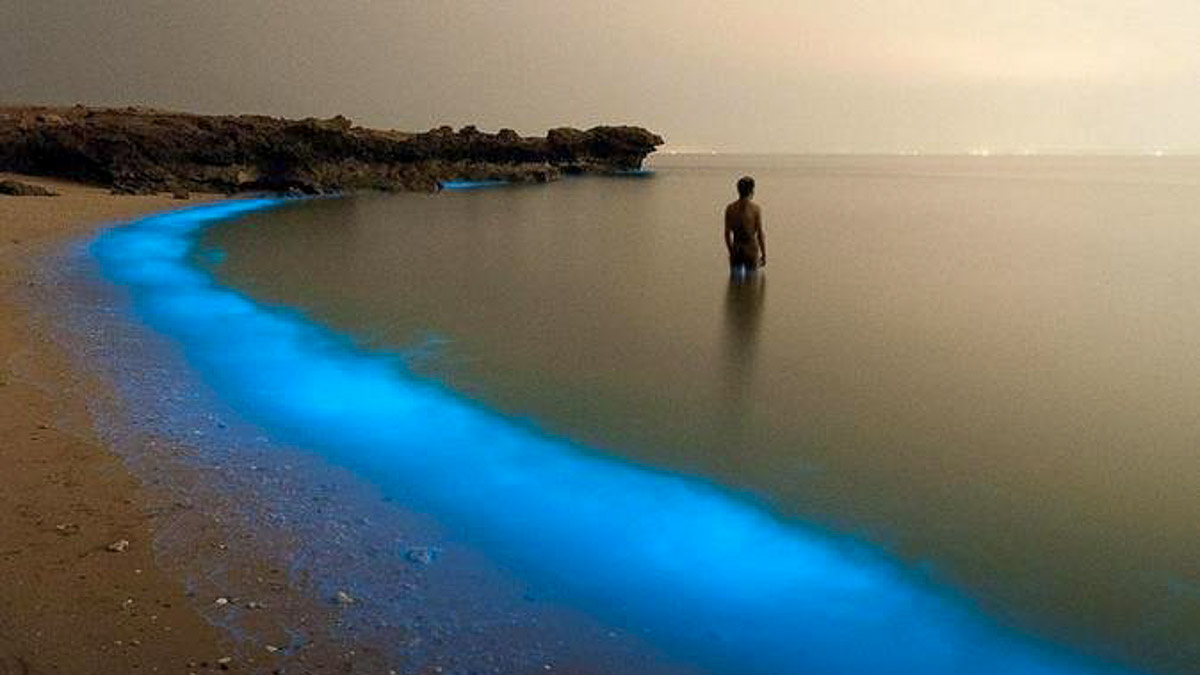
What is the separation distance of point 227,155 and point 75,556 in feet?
135

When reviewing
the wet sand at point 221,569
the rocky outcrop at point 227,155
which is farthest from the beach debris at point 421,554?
the rocky outcrop at point 227,155

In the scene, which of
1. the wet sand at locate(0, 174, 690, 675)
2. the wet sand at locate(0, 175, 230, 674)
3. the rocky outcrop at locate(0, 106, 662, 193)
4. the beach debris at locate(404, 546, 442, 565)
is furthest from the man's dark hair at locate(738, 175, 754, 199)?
the rocky outcrop at locate(0, 106, 662, 193)

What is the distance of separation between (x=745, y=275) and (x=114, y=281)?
10913mm

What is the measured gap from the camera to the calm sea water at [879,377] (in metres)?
5.44

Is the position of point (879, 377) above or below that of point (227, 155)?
below

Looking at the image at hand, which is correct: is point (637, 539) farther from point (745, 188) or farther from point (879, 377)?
point (745, 188)

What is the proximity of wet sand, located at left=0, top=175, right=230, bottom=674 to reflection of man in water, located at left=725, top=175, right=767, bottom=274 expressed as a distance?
9567mm

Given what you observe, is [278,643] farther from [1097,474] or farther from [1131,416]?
[1131,416]

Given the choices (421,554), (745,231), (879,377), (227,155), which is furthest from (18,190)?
(421,554)

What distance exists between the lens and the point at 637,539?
568 centimetres

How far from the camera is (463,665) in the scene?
3.85 meters

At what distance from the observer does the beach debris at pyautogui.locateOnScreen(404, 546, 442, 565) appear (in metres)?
4.95

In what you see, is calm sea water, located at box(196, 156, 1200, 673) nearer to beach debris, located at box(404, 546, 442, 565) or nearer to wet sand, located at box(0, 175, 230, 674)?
beach debris, located at box(404, 546, 442, 565)

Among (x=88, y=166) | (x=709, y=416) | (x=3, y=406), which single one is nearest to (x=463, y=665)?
(x=709, y=416)
